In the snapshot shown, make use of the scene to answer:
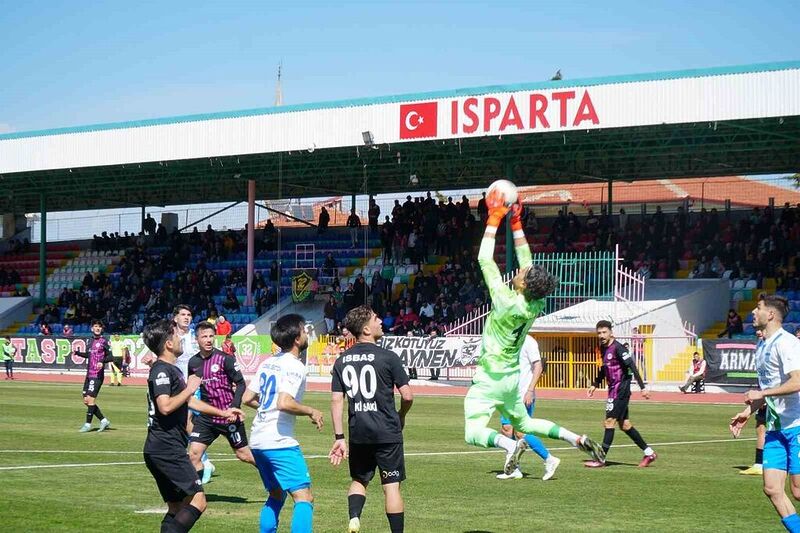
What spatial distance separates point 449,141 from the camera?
40250 millimetres

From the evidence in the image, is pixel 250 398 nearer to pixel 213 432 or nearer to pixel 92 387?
pixel 213 432

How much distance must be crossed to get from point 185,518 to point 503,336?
3290mm

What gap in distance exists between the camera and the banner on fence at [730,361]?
3244 cm

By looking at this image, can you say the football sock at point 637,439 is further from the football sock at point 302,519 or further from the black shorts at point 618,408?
the football sock at point 302,519

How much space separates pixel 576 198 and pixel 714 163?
9973 mm

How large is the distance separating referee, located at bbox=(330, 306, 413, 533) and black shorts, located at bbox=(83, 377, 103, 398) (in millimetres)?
13070

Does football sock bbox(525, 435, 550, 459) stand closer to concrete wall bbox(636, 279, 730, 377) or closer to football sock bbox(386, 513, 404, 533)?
football sock bbox(386, 513, 404, 533)

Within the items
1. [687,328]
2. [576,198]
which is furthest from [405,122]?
[576,198]

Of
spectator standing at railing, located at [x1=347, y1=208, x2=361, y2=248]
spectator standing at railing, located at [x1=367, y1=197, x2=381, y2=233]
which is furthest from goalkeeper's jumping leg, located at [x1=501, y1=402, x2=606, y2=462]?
spectator standing at railing, located at [x1=367, y1=197, x2=381, y2=233]

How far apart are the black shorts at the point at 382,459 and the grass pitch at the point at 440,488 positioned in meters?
1.48

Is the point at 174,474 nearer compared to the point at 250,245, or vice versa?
the point at 174,474

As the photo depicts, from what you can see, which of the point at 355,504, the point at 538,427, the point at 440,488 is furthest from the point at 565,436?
the point at 440,488

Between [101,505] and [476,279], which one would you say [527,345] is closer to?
[101,505]

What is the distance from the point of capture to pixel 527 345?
15.9 metres
